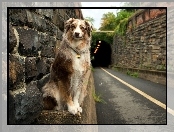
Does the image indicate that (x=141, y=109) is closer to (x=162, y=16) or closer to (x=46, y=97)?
(x=46, y=97)

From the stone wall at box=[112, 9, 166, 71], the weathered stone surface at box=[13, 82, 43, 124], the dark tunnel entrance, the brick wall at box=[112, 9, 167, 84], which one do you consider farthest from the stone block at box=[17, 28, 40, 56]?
the dark tunnel entrance

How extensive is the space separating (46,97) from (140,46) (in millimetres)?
16070

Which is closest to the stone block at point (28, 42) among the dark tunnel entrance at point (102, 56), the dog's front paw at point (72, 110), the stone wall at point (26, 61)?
the stone wall at point (26, 61)

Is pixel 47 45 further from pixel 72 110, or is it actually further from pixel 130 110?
pixel 130 110

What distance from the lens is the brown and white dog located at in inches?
Answer: 116

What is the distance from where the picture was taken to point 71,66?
9.62ft

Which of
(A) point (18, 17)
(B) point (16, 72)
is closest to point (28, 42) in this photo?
(A) point (18, 17)

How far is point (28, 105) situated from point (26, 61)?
42 cm

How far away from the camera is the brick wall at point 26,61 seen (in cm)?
251

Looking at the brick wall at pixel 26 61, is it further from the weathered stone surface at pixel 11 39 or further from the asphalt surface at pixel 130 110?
the asphalt surface at pixel 130 110

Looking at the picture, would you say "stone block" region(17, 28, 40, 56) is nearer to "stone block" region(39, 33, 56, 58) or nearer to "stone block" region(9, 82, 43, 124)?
"stone block" region(39, 33, 56, 58)

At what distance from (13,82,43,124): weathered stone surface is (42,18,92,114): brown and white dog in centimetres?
22

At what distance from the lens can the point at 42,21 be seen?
3.52 meters

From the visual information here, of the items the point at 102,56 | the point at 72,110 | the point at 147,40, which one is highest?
the point at 147,40
